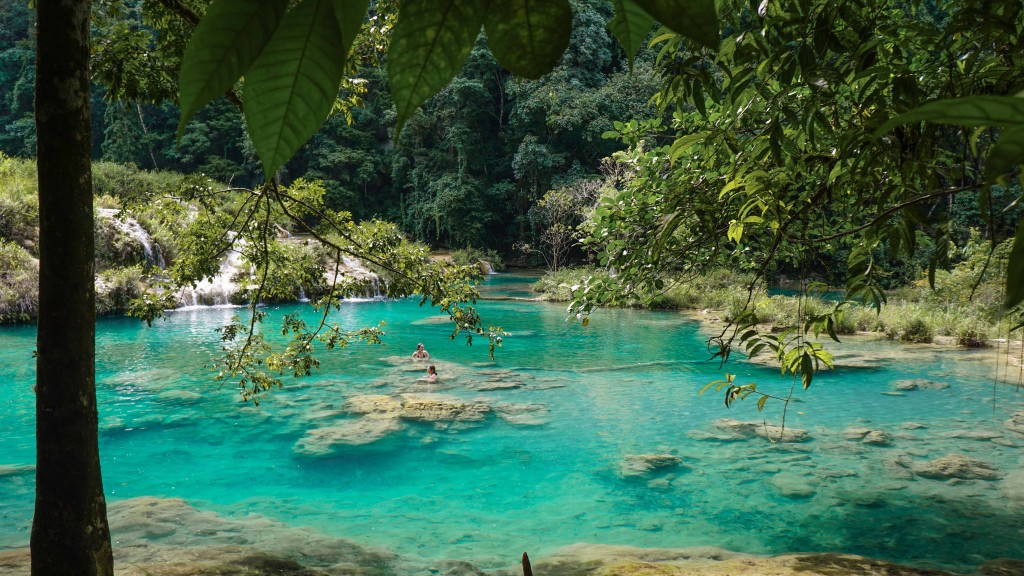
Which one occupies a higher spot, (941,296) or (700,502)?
(941,296)

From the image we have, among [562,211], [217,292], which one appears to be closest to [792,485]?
[217,292]

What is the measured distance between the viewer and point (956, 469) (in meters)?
6.75

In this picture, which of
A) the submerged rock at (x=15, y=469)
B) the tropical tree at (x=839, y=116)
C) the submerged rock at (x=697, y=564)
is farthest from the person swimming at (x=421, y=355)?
the tropical tree at (x=839, y=116)

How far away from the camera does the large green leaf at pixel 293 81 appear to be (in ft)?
0.81

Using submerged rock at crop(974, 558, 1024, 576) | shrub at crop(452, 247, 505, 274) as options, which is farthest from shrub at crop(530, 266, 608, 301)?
submerged rock at crop(974, 558, 1024, 576)

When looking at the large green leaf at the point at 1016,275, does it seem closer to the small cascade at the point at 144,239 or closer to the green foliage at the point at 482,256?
the small cascade at the point at 144,239

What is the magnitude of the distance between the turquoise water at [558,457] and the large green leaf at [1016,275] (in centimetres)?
397

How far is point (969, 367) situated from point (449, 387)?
8.15 m

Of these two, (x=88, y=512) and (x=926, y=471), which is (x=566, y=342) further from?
(x=88, y=512)

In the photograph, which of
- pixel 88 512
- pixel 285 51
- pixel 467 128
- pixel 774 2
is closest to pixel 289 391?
pixel 88 512

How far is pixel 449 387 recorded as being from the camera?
33.1 feet

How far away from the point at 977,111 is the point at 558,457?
7.54 m

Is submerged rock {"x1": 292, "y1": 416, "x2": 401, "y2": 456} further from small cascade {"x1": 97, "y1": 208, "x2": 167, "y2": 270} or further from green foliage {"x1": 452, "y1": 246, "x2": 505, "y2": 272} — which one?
green foliage {"x1": 452, "y1": 246, "x2": 505, "y2": 272}

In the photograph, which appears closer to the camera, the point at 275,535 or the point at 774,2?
the point at 774,2
